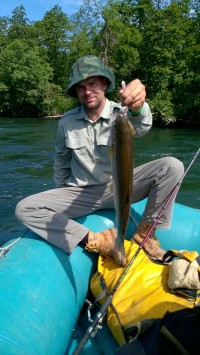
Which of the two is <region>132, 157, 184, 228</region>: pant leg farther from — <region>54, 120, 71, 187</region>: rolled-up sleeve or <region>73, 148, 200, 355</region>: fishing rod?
<region>54, 120, 71, 187</region>: rolled-up sleeve

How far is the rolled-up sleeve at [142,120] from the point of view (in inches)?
129

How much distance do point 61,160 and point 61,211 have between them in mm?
601

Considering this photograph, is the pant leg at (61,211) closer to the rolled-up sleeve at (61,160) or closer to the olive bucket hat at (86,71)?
the rolled-up sleeve at (61,160)

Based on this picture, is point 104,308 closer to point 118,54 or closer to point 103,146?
point 103,146

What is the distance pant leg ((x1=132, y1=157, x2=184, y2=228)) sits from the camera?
3.60 m

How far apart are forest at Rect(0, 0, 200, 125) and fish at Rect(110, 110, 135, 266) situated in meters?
26.7

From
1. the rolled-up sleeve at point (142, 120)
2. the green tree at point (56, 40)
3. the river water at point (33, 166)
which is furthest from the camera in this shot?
the green tree at point (56, 40)

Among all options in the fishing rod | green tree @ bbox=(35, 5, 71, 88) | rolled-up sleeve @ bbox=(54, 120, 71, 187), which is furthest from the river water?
green tree @ bbox=(35, 5, 71, 88)

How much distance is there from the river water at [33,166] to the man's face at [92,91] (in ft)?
9.46

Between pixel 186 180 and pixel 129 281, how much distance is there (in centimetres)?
689

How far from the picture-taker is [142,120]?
335 cm

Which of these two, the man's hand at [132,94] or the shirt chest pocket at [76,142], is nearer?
the man's hand at [132,94]

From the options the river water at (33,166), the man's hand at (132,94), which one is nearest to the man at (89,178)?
the man's hand at (132,94)

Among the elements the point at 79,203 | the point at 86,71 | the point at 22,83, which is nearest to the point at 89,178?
the point at 79,203
